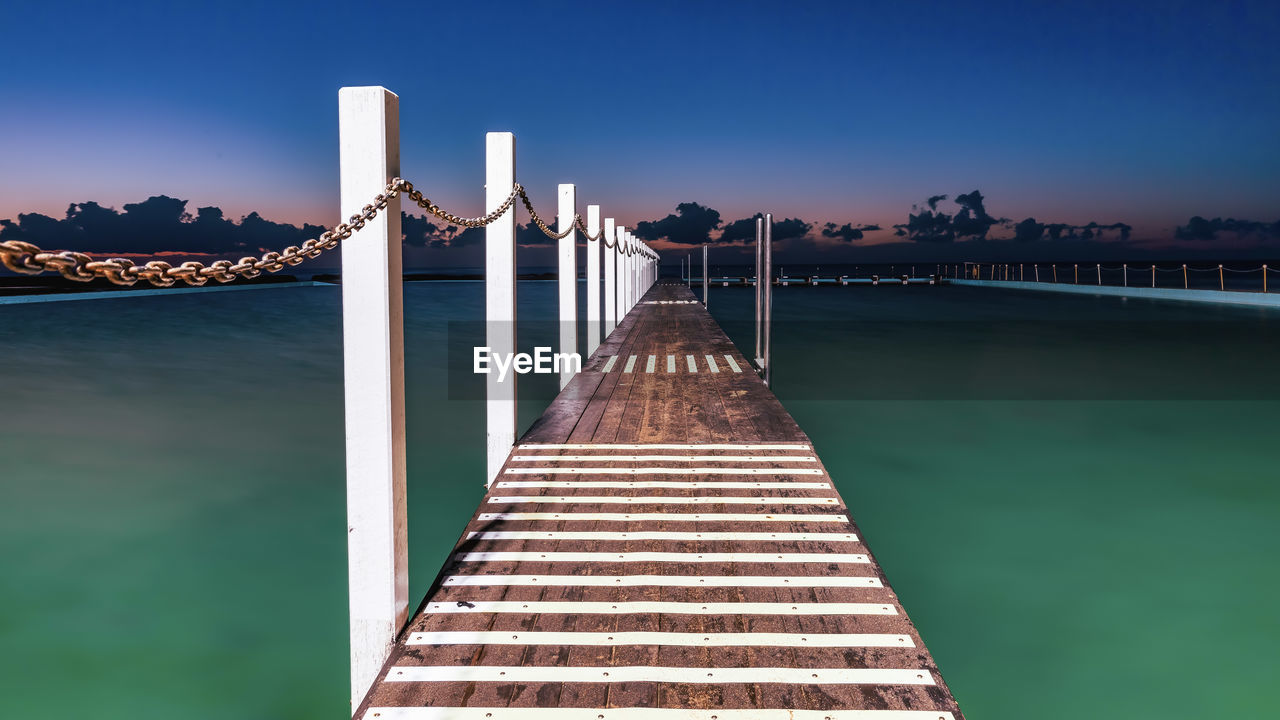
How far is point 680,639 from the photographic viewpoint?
216 cm

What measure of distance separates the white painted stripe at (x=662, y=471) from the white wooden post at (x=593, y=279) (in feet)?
14.9

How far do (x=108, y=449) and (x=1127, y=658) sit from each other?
24.8 feet

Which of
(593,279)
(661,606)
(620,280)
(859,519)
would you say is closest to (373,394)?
(661,606)

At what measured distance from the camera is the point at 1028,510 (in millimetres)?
5152

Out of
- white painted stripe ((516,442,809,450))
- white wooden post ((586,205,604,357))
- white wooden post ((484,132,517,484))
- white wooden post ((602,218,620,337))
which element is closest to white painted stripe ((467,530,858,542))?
white wooden post ((484,132,517,484))

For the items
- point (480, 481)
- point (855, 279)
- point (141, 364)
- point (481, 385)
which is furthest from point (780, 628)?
point (855, 279)

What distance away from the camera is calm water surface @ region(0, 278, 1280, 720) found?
3148 millimetres

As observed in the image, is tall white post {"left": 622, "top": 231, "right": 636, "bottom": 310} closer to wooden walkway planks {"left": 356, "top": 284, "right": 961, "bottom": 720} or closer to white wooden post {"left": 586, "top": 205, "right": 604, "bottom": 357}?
white wooden post {"left": 586, "top": 205, "right": 604, "bottom": 357}

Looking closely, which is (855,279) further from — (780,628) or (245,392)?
(780,628)

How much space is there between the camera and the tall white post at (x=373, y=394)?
2.14 metres

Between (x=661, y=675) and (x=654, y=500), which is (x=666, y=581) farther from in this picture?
(x=654, y=500)

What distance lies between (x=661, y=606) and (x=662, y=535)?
57 centimetres

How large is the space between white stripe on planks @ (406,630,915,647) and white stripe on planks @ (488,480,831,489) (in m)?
1.30

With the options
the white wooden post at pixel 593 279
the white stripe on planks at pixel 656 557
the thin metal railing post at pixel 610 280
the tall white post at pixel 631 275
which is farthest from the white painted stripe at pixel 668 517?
the tall white post at pixel 631 275
